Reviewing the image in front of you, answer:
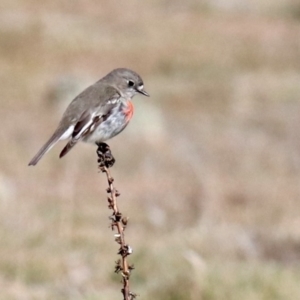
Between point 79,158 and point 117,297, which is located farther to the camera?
point 79,158

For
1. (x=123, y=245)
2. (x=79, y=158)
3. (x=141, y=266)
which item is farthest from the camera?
(x=79, y=158)

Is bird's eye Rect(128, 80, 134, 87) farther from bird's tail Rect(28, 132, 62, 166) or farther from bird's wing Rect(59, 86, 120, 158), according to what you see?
bird's tail Rect(28, 132, 62, 166)

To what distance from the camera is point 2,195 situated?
1558 cm

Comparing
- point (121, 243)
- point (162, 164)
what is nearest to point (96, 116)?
point (121, 243)

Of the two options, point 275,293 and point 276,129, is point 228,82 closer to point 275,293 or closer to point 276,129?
point 276,129

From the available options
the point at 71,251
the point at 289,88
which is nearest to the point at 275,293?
the point at 71,251

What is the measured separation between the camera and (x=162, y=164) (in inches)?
820

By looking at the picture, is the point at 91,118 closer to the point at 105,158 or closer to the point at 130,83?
the point at 130,83

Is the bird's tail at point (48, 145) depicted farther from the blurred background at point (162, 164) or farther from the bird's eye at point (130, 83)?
the blurred background at point (162, 164)

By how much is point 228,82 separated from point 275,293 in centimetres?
2724

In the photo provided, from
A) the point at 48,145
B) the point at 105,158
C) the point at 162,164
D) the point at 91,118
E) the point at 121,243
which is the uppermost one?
A: the point at 162,164

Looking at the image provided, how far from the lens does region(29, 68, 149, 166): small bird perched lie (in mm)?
6109

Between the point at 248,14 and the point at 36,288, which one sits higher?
the point at 248,14

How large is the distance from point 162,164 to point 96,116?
1466 cm
